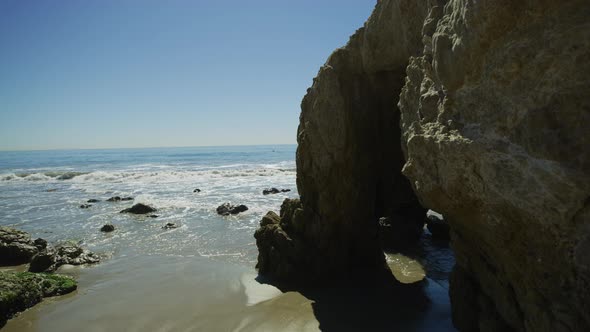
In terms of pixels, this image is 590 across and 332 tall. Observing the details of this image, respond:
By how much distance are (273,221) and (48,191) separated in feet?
103

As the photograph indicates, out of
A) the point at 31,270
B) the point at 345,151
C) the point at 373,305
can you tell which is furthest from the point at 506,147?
the point at 31,270

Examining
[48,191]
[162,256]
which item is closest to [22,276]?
[162,256]

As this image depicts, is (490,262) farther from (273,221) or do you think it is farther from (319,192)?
(273,221)

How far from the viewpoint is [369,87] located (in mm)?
11141

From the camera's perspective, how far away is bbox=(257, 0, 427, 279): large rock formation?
32.6 feet

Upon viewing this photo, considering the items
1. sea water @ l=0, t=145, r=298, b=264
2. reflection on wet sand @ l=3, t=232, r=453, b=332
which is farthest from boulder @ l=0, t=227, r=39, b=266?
reflection on wet sand @ l=3, t=232, r=453, b=332

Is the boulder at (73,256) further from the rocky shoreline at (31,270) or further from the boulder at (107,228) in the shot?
the boulder at (107,228)

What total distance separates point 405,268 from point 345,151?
4788 mm

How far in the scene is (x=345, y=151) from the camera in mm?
10031

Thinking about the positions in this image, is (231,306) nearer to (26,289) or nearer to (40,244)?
(26,289)

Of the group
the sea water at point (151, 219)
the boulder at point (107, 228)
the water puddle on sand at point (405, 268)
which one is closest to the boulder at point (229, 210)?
the sea water at point (151, 219)

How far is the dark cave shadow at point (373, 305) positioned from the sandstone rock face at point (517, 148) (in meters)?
2.45

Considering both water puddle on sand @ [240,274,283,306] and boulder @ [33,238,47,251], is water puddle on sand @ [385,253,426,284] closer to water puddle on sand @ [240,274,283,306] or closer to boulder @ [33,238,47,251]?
water puddle on sand @ [240,274,283,306]

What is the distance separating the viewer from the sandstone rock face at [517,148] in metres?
3.72
